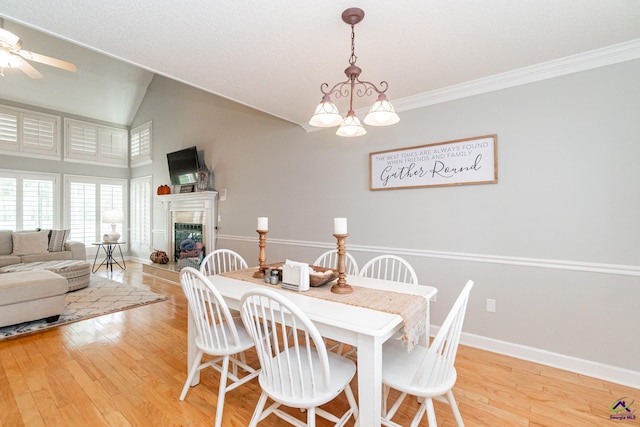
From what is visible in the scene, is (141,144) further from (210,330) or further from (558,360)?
(558,360)

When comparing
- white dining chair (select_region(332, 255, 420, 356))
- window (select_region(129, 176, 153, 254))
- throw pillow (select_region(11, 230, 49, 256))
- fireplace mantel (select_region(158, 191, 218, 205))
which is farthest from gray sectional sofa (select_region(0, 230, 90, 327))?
white dining chair (select_region(332, 255, 420, 356))

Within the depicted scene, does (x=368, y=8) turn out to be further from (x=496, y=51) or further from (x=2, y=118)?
(x=2, y=118)

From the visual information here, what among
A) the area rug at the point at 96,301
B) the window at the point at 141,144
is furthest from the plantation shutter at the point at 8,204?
the area rug at the point at 96,301

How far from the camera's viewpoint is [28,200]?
586 centimetres

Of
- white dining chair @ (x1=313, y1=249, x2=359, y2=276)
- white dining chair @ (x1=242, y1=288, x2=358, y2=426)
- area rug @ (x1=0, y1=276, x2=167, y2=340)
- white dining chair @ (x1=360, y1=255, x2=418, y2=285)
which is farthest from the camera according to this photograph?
area rug @ (x1=0, y1=276, x2=167, y2=340)

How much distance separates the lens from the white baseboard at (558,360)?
6.93ft

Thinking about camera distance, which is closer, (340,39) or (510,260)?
(340,39)

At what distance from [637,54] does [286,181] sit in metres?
3.43

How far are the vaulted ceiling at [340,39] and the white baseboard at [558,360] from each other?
7.36 ft

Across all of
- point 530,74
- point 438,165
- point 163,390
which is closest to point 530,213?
point 438,165

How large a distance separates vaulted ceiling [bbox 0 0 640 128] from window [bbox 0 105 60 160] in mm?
5480

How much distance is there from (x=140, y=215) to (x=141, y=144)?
1.69 m

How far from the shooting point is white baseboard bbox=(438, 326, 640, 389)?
6.93ft

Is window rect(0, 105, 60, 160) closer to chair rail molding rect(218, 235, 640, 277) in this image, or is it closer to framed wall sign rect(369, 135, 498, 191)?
chair rail molding rect(218, 235, 640, 277)
